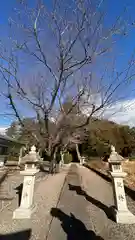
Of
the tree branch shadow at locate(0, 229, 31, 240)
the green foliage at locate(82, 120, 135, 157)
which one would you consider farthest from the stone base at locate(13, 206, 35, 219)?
the green foliage at locate(82, 120, 135, 157)

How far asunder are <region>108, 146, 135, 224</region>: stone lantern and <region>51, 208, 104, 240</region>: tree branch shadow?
81 cm

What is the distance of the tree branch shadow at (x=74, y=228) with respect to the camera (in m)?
2.72

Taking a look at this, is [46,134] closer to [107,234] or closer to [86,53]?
[86,53]

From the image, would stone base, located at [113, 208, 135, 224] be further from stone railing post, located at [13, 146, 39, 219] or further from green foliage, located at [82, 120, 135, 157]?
green foliage, located at [82, 120, 135, 157]

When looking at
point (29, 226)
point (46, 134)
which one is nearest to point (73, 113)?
point (46, 134)

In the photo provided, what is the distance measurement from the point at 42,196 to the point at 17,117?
12.5 feet

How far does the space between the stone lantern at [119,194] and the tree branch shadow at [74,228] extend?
81 cm

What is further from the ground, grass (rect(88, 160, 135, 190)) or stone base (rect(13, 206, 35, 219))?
grass (rect(88, 160, 135, 190))

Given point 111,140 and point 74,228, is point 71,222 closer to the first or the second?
point 74,228

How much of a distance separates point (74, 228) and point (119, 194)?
1.31 meters

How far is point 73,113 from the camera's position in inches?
273

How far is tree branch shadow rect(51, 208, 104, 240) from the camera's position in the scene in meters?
2.72

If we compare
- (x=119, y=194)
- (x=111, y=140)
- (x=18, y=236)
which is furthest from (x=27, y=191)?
Result: (x=111, y=140)

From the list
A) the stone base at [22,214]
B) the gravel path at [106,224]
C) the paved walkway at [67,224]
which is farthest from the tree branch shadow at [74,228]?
the stone base at [22,214]
